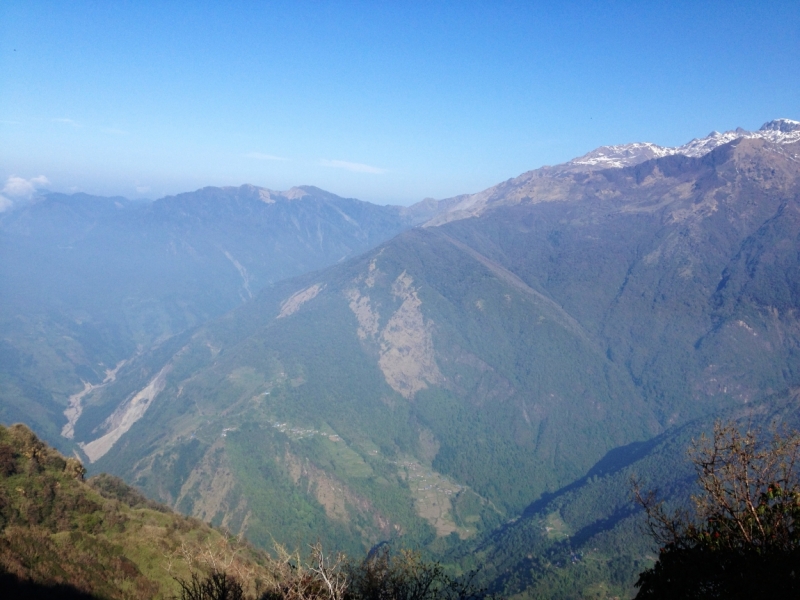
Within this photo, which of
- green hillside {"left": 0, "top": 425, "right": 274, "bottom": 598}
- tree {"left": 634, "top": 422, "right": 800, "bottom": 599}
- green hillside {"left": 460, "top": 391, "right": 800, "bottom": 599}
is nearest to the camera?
tree {"left": 634, "top": 422, "right": 800, "bottom": 599}

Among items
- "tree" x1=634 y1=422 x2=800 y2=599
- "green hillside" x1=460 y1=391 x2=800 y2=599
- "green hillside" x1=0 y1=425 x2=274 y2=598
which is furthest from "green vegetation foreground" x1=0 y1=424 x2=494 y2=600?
"green hillside" x1=460 y1=391 x2=800 y2=599

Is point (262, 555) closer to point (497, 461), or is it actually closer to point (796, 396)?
point (497, 461)

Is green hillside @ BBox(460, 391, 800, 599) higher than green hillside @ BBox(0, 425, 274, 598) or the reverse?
the reverse

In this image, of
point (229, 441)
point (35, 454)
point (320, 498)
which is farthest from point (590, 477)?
point (35, 454)

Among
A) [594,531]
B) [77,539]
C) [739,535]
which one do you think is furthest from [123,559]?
[594,531]

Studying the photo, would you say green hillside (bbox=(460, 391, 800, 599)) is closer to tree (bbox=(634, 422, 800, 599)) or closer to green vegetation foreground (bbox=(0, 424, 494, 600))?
green vegetation foreground (bbox=(0, 424, 494, 600))

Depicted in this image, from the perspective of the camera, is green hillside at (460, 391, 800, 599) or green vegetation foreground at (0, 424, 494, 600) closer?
green vegetation foreground at (0, 424, 494, 600)

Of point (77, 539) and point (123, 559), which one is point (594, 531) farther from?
point (77, 539)

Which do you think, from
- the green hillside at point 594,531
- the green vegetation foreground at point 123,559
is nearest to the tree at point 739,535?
the green vegetation foreground at point 123,559

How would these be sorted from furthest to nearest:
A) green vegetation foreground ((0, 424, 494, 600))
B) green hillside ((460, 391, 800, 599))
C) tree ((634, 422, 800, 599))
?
green hillside ((460, 391, 800, 599))
green vegetation foreground ((0, 424, 494, 600))
tree ((634, 422, 800, 599))
